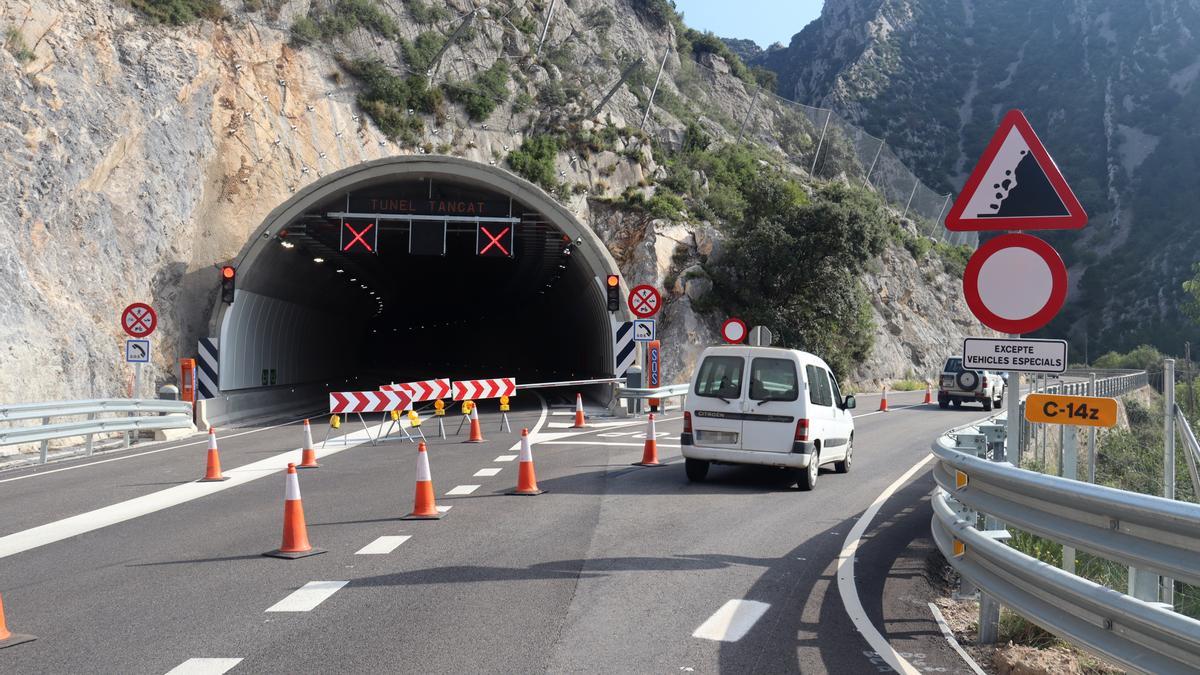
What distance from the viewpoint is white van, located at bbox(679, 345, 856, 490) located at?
1253 cm

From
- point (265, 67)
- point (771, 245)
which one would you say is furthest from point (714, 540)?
point (265, 67)

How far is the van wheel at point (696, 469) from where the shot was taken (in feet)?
43.2

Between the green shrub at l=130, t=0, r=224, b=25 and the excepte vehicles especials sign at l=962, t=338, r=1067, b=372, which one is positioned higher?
the green shrub at l=130, t=0, r=224, b=25

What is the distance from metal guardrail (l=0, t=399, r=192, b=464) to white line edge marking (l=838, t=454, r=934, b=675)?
42.8 feet

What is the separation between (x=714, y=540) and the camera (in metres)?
9.20

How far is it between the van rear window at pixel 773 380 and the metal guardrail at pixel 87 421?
11591 mm

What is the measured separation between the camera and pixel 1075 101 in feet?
361

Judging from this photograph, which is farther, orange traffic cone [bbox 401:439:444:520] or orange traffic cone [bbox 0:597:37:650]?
orange traffic cone [bbox 401:439:444:520]

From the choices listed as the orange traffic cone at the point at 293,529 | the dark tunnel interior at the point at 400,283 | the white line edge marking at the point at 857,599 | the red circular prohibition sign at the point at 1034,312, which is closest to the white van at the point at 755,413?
the white line edge marking at the point at 857,599

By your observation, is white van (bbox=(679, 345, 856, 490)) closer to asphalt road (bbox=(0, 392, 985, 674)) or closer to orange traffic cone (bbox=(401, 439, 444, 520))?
asphalt road (bbox=(0, 392, 985, 674))

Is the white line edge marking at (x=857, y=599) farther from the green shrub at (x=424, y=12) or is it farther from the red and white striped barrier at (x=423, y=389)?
the green shrub at (x=424, y=12)

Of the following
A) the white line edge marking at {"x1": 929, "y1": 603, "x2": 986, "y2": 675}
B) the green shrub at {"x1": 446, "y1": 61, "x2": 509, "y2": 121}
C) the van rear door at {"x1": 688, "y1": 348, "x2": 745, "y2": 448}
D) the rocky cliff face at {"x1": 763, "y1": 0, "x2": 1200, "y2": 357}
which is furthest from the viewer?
the rocky cliff face at {"x1": 763, "y1": 0, "x2": 1200, "y2": 357}

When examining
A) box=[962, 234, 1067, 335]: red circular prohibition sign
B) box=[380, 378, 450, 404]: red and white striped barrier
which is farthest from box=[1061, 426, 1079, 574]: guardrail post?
box=[380, 378, 450, 404]: red and white striped barrier

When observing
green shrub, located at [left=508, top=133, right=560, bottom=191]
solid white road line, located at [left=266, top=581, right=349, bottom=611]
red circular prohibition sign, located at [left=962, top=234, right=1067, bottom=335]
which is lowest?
solid white road line, located at [left=266, top=581, right=349, bottom=611]
